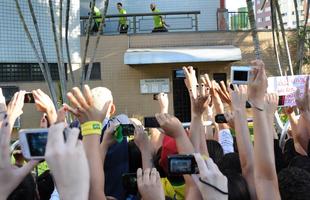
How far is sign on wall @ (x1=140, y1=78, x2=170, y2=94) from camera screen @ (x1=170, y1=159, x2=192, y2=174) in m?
13.8

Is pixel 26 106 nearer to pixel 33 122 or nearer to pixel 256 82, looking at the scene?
pixel 33 122

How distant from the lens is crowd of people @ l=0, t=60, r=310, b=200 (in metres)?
1.67

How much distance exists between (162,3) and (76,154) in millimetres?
16351

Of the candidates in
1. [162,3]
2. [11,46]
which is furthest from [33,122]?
[162,3]

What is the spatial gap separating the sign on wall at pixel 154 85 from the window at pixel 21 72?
9.50 feet

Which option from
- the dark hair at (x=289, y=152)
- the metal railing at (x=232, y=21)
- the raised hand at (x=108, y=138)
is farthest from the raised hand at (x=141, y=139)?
the metal railing at (x=232, y=21)

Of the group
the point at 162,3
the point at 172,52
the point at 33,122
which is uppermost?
the point at 162,3

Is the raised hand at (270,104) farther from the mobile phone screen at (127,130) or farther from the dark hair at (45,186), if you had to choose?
the dark hair at (45,186)

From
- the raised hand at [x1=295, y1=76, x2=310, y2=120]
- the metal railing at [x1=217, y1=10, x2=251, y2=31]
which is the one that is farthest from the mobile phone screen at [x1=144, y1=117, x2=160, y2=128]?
the metal railing at [x1=217, y1=10, x2=251, y2=31]

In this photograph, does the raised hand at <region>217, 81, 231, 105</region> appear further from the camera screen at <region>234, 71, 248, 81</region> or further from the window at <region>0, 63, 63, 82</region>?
the window at <region>0, 63, 63, 82</region>

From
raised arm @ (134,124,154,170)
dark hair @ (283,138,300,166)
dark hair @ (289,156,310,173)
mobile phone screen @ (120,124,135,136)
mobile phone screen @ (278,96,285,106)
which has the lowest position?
dark hair @ (283,138,300,166)

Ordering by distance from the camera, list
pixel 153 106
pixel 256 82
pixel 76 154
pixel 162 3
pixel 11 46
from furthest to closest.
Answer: pixel 162 3, pixel 153 106, pixel 11 46, pixel 256 82, pixel 76 154

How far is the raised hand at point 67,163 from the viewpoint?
160 cm

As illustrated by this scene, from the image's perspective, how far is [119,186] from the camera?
3098 millimetres
